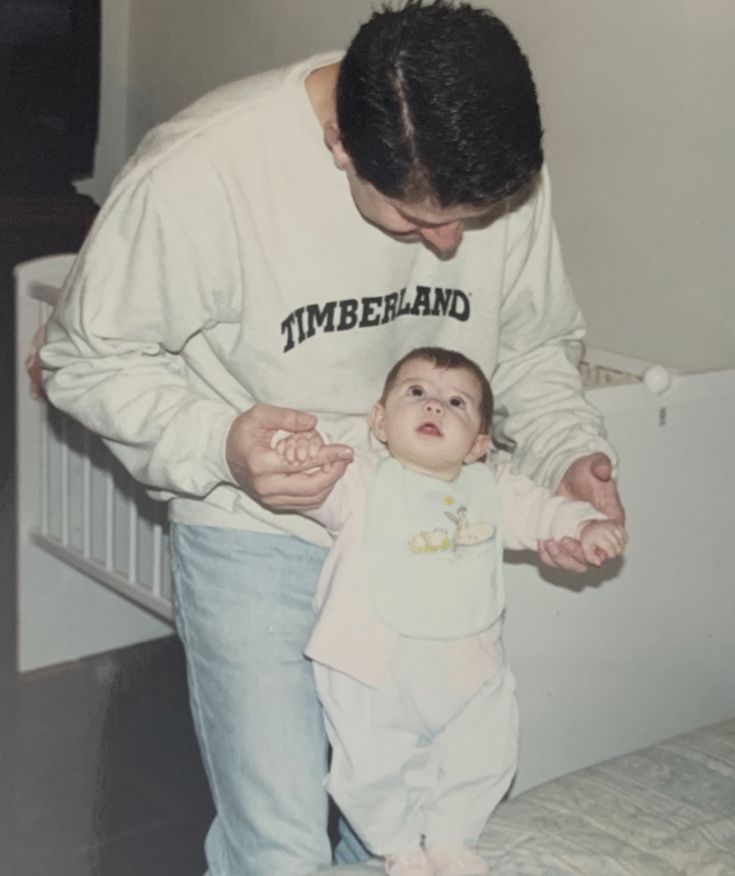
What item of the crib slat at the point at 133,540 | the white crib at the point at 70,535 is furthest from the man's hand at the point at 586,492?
the crib slat at the point at 133,540

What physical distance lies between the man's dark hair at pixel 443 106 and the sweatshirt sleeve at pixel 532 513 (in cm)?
38

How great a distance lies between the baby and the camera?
4.75 ft

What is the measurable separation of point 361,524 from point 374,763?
0.23 meters

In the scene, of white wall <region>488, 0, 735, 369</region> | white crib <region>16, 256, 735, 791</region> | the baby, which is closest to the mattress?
the baby

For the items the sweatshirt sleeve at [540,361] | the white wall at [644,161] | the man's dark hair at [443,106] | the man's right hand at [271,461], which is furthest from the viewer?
the white wall at [644,161]

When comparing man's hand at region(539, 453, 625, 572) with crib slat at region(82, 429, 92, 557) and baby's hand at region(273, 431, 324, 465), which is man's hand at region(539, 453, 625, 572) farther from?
crib slat at region(82, 429, 92, 557)

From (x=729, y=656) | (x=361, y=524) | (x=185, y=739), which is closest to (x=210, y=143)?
(x=361, y=524)

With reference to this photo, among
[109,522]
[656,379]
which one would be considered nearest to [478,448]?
[656,379]

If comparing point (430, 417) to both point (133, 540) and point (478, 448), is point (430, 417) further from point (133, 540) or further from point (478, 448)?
point (133, 540)

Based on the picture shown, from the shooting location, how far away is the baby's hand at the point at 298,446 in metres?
1.32

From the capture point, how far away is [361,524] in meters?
1.46

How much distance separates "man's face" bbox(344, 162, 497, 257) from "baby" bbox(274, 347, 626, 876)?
0.55ft

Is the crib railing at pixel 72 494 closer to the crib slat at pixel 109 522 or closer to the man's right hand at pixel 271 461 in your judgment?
the crib slat at pixel 109 522

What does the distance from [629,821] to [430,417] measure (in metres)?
0.46
